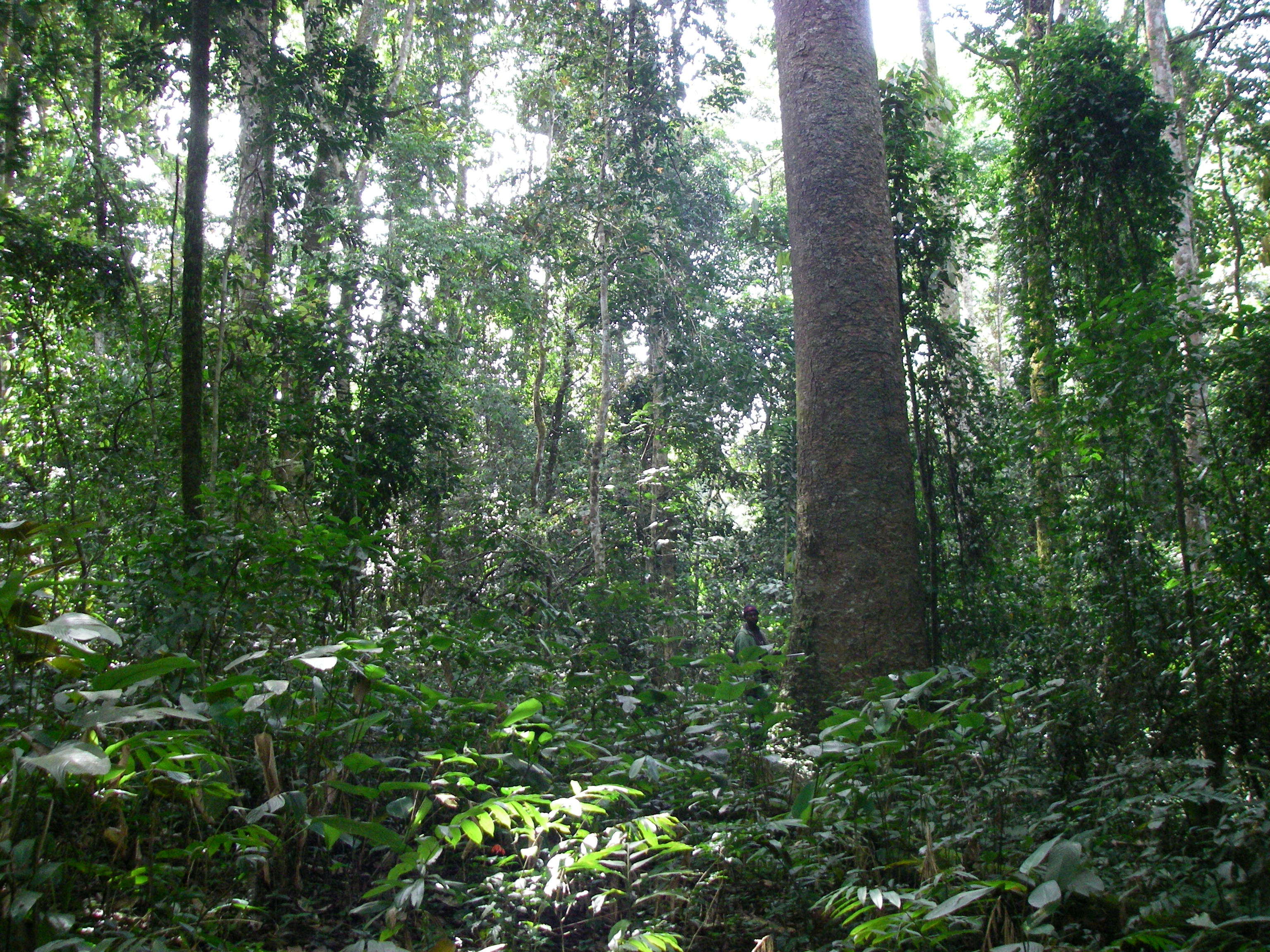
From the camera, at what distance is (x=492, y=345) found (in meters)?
17.5

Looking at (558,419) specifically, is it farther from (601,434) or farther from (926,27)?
(926,27)

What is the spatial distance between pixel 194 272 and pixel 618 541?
5.02m

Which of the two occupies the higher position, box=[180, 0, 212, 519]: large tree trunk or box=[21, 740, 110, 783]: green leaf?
box=[180, 0, 212, 519]: large tree trunk

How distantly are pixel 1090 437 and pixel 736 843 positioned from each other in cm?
299

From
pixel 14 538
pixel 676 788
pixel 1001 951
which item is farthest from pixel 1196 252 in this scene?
pixel 14 538

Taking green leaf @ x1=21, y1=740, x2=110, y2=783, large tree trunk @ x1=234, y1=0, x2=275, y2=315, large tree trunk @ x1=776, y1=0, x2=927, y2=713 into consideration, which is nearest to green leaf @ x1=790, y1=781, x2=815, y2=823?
large tree trunk @ x1=776, y1=0, x2=927, y2=713

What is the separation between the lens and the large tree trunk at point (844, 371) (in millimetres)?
4234

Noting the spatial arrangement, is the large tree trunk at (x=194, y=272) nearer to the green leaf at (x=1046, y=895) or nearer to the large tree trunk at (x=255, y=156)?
the large tree trunk at (x=255, y=156)

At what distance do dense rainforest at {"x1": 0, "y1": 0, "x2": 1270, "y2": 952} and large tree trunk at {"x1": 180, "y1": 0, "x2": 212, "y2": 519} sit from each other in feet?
0.09

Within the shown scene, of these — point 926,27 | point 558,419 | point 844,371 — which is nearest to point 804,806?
point 844,371

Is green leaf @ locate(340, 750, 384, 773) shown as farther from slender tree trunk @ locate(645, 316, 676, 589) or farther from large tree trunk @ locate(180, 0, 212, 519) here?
slender tree trunk @ locate(645, 316, 676, 589)

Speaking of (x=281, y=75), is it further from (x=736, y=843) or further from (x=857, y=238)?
(x=736, y=843)

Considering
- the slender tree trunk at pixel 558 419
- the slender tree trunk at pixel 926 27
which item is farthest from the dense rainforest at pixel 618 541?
the slender tree trunk at pixel 926 27

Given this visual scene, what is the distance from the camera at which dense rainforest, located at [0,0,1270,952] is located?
211 cm
